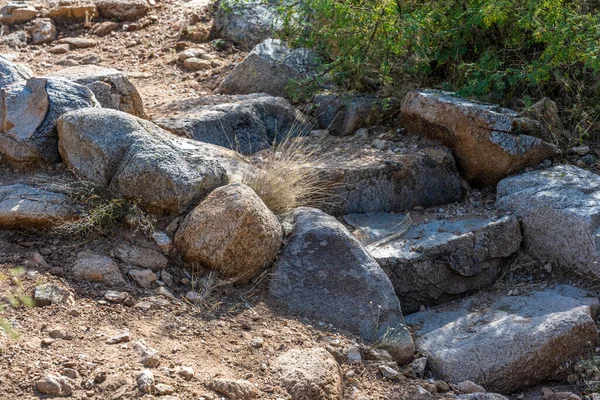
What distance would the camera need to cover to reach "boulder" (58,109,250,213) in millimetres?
4078

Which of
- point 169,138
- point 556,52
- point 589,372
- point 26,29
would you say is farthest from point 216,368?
point 26,29

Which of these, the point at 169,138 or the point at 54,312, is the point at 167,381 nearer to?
the point at 54,312

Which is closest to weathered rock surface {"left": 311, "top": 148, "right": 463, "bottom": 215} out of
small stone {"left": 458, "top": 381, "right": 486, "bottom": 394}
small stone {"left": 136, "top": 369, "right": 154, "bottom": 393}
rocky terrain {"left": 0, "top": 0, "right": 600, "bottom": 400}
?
rocky terrain {"left": 0, "top": 0, "right": 600, "bottom": 400}

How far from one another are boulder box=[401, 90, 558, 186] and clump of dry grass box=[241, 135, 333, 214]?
858 mm

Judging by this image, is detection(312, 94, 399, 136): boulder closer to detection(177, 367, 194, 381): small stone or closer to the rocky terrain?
the rocky terrain

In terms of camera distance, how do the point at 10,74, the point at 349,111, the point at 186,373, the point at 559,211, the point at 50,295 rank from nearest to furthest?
1. the point at 186,373
2. the point at 50,295
3. the point at 559,211
4. the point at 10,74
5. the point at 349,111

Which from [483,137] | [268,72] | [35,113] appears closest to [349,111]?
[268,72]

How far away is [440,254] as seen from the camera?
452cm

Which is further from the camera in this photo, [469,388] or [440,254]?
[440,254]

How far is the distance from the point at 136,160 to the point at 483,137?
221cm

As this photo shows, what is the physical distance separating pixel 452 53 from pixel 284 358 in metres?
2.95

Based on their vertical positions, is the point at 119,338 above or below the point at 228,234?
below

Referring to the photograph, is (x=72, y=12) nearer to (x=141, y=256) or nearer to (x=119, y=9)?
(x=119, y=9)

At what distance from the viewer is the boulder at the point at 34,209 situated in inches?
155
